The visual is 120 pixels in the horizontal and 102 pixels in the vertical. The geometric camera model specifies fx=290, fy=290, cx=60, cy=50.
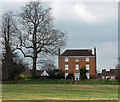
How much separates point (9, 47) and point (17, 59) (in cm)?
306

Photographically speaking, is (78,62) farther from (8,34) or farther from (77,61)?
(8,34)

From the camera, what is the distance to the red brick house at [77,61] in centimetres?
7219

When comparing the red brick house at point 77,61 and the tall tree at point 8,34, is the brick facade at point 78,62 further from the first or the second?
the tall tree at point 8,34

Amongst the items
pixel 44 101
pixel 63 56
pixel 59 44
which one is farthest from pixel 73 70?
pixel 44 101

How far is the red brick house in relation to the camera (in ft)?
237

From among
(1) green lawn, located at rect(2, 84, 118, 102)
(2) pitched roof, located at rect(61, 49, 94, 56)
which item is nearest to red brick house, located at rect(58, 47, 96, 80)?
(2) pitched roof, located at rect(61, 49, 94, 56)

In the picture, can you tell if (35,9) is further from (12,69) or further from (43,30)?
(12,69)

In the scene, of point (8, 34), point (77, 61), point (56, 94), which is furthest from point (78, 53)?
point (56, 94)

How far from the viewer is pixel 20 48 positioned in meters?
53.7

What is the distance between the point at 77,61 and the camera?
73625 mm

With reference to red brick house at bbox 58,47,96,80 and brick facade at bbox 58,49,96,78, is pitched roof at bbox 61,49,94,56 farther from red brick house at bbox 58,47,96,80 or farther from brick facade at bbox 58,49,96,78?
brick facade at bbox 58,49,96,78

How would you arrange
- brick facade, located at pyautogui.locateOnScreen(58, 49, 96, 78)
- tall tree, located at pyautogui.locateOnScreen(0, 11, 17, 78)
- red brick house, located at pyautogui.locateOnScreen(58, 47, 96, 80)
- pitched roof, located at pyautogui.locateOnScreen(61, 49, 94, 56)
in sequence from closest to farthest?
tall tree, located at pyautogui.locateOnScreen(0, 11, 17, 78), brick facade, located at pyautogui.locateOnScreen(58, 49, 96, 78), red brick house, located at pyautogui.locateOnScreen(58, 47, 96, 80), pitched roof, located at pyautogui.locateOnScreen(61, 49, 94, 56)

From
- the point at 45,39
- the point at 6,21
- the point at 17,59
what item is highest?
the point at 6,21

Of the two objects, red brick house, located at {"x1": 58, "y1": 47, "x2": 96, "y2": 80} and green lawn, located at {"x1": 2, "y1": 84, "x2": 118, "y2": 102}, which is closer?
green lawn, located at {"x1": 2, "y1": 84, "x2": 118, "y2": 102}
